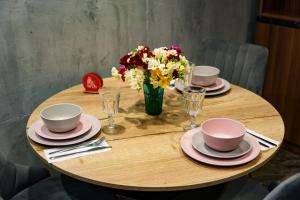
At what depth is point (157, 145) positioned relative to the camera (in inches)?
59.5

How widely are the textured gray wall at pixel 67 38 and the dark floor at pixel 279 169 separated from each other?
38.8 inches

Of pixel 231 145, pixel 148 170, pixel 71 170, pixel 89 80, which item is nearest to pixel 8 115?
pixel 89 80

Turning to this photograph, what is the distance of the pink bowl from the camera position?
1374 mm

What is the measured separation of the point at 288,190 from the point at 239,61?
1406mm

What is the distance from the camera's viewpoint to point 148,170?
4.45ft

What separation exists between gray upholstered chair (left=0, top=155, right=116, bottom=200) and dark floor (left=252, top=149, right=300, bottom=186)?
53.6 inches

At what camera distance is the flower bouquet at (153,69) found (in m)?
1.59

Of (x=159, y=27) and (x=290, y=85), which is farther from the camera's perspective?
(x=290, y=85)

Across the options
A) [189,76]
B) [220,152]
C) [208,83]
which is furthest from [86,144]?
[208,83]

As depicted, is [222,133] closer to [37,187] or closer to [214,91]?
[214,91]

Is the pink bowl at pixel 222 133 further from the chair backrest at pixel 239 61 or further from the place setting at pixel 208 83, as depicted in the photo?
the chair backrest at pixel 239 61

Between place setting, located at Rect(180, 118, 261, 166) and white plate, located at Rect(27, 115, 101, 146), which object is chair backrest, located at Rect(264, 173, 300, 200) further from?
white plate, located at Rect(27, 115, 101, 146)

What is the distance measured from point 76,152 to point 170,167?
35 cm

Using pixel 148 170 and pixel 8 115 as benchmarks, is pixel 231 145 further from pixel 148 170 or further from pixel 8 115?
pixel 8 115
